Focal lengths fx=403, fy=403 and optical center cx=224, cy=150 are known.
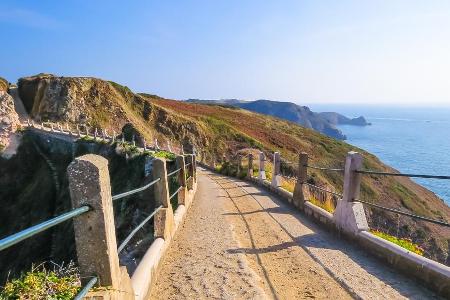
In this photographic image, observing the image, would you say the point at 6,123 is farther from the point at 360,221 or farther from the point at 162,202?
the point at 360,221

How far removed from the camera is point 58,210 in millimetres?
33125

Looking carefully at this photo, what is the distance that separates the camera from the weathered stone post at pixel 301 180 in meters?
10.6

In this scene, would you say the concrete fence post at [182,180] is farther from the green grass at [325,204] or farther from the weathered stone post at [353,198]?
the weathered stone post at [353,198]

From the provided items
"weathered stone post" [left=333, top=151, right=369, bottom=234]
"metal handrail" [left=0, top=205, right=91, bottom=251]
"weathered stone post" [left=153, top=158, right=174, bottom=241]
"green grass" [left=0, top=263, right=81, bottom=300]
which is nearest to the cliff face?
"weathered stone post" [left=153, top=158, right=174, bottom=241]

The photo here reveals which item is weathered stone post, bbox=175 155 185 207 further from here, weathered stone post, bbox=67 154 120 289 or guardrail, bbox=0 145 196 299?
weathered stone post, bbox=67 154 120 289

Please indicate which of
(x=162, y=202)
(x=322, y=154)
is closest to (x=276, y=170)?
(x=162, y=202)

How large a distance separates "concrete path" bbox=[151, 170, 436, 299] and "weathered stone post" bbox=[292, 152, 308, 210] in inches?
53.4

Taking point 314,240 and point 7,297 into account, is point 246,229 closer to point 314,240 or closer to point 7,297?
point 314,240

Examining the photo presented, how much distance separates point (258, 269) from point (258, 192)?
949cm

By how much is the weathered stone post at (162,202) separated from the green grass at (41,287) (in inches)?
151

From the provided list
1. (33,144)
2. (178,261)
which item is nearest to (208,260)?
(178,261)

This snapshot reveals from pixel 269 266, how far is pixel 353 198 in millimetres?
2308

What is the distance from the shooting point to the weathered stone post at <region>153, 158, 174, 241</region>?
6.79 meters

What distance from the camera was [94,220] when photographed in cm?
292
